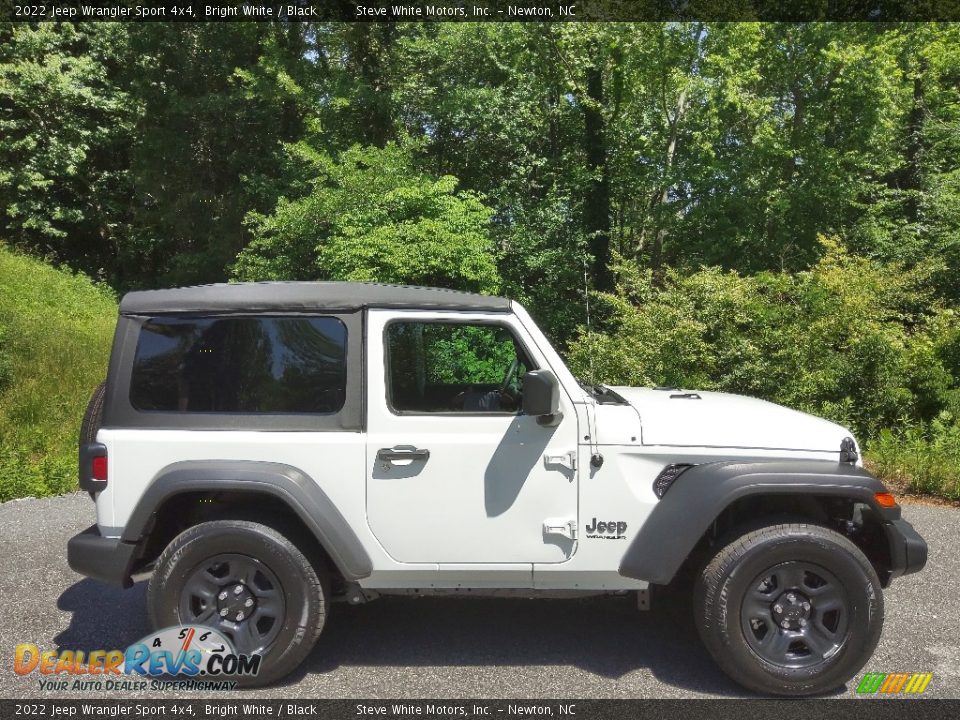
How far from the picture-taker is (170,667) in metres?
3.70

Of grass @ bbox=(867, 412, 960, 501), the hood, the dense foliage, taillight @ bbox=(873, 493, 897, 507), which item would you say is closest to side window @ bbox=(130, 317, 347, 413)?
the hood

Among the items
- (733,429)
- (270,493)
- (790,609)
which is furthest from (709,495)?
(270,493)

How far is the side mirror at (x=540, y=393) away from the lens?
3.53 m

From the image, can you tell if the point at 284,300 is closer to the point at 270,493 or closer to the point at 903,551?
the point at 270,493

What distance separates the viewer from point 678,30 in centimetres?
1602

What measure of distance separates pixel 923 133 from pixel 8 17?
20.8 metres

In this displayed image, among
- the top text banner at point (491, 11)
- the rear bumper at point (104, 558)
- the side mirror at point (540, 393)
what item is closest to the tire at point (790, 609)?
the side mirror at point (540, 393)

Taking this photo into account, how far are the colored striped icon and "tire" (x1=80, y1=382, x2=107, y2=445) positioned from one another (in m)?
3.98

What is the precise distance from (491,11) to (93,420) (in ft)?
49.0

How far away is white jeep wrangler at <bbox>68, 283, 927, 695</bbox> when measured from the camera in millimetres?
3582

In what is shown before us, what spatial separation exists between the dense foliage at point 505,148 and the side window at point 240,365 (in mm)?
7485

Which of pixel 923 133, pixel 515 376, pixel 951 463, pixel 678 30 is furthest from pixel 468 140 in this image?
pixel 515 376

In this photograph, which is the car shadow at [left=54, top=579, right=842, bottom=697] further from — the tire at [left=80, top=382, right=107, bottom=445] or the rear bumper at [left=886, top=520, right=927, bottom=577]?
the tire at [left=80, top=382, right=107, bottom=445]

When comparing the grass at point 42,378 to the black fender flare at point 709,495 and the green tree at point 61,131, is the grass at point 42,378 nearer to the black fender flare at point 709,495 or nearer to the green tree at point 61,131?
the green tree at point 61,131
